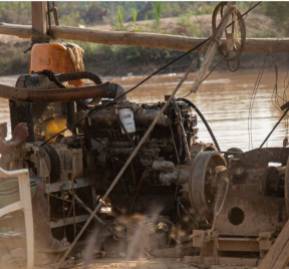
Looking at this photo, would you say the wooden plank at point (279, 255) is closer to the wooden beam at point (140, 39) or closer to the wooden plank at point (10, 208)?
the wooden plank at point (10, 208)

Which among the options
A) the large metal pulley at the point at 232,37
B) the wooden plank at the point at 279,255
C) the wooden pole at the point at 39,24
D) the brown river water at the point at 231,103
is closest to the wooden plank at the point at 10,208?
the wooden plank at the point at 279,255

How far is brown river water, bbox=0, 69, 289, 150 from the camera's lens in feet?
57.1

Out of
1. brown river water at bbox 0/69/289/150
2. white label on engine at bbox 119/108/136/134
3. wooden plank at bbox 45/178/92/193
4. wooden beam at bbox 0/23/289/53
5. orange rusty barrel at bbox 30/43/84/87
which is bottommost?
brown river water at bbox 0/69/289/150

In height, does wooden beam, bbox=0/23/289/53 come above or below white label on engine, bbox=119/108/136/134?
above

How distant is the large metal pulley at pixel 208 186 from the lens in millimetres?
8008

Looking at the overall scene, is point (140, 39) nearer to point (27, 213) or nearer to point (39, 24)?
point (39, 24)

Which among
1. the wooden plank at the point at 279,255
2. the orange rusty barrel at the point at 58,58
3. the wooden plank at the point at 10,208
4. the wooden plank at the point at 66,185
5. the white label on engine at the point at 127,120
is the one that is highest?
the orange rusty barrel at the point at 58,58

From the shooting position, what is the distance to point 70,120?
9.80 metres

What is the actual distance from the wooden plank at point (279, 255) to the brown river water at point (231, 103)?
7.05 metres

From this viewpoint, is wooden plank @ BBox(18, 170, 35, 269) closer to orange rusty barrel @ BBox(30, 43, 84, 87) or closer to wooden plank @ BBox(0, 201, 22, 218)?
wooden plank @ BBox(0, 201, 22, 218)

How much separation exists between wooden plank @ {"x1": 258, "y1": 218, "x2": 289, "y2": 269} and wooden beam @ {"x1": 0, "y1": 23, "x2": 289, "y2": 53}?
13.2 feet

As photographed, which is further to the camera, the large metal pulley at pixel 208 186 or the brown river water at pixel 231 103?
the brown river water at pixel 231 103

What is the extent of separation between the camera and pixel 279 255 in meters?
5.93

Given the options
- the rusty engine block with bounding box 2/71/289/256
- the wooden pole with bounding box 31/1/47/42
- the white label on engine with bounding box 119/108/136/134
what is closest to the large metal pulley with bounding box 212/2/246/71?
the rusty engine block with bounding box 2/71/289/256
